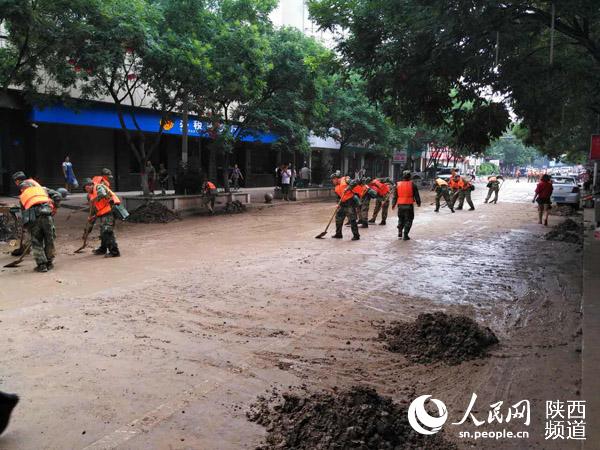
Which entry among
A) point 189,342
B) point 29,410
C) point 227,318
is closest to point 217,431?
point 29,410

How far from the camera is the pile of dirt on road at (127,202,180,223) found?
1605 centimetres

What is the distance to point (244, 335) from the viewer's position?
5516mm

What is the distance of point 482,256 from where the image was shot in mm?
10789

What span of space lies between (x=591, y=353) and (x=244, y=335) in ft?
10.9

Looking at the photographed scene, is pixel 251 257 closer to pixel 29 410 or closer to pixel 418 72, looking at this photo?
A: pixel 418 72

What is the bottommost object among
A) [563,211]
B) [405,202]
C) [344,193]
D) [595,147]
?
[563,211]

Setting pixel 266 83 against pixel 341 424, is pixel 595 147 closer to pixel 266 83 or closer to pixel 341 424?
pixel 266 83

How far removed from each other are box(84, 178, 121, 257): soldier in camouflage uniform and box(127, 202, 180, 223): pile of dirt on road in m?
5.45

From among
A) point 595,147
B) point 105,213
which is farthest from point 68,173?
point 595,147

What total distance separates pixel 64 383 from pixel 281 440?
2041 millimetres

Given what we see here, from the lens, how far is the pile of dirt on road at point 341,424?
3.17 metres

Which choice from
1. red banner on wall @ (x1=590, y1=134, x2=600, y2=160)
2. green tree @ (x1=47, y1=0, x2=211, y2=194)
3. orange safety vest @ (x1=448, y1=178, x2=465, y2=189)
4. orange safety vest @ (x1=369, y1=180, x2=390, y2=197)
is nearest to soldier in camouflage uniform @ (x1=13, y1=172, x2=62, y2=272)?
green tree @ (x1=47, y1=0, x2=211, y2=194)

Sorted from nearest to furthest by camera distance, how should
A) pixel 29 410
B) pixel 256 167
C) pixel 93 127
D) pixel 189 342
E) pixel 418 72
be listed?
1. pixel 29 410
2. pixel 189 342
3. pixel 418 72
4. pixel 93 127
5. pixel 256 167

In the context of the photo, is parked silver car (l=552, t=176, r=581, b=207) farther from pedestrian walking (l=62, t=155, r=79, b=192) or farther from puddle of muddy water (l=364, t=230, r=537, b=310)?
pedestrian walking (l=62, t=155, r=79, b=192)
